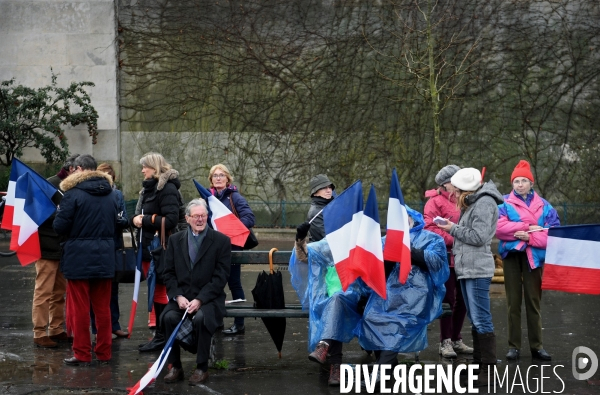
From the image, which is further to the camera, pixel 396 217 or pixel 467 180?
pixel 467 180

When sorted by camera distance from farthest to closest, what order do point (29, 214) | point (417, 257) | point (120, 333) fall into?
point (120, 333), point (29, 214), point (417, 257)

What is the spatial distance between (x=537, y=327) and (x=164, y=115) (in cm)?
1264

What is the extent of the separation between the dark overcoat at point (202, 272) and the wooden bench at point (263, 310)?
0.30 meters

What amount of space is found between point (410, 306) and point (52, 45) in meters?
13.7

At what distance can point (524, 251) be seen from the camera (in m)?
7.75

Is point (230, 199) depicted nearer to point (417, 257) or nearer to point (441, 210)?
Result: point (441, 210)

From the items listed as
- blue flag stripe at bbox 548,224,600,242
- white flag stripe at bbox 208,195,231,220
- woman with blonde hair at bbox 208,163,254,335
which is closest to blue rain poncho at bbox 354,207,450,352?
blue flag stripe at bbox 548,224,600,242

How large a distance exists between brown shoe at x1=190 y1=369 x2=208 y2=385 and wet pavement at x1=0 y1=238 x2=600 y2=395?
5 cm

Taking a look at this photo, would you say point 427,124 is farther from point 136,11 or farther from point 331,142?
point 136,11

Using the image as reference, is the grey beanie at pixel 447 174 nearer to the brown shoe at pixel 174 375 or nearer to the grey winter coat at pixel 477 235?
the grey winter coat at pixel 477 235

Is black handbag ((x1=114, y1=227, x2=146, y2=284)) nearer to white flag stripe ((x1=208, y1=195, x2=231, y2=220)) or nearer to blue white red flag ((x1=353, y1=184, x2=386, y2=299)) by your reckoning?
white flag stripe ((x1=208, y1=195, x2=231, y2=220))

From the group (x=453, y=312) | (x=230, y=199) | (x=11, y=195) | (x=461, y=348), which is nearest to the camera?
(x=453, y=312)

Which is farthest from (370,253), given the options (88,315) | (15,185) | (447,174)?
(15,185)

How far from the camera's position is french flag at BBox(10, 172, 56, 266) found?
8.02 m
